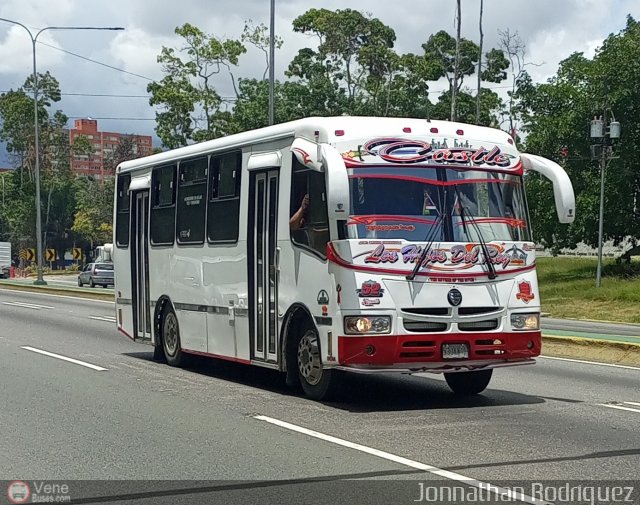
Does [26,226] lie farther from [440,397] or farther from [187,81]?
[440,397]

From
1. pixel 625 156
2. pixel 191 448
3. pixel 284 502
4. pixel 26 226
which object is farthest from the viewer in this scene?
pixel 26 226

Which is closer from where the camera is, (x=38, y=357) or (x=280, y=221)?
(x=280, y=221)

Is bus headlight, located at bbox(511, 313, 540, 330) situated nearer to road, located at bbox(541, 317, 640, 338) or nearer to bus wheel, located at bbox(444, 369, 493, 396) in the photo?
bus wheel, located at bbox(444, 369, 493, 396)

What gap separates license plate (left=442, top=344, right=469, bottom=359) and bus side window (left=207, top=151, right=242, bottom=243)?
11.4 feet

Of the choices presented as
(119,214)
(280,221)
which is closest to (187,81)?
(119,214)

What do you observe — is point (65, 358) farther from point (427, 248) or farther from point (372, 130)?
point (427, 248)

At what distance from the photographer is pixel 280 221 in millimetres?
11844

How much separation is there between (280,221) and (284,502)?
536 centimetres

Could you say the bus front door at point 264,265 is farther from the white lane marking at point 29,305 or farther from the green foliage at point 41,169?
the green foliage at point 41,169

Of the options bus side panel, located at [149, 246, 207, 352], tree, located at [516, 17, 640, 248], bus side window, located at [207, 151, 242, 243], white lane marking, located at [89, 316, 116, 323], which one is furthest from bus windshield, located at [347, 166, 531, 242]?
tree, located at [516, 17, 640, 248]

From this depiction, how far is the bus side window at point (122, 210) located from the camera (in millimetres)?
16859

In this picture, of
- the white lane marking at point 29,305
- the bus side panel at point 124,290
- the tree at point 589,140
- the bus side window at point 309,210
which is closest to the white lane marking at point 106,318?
the white lane marking at point 29,305

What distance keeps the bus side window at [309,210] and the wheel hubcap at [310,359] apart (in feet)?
3.36

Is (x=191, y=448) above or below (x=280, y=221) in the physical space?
below
